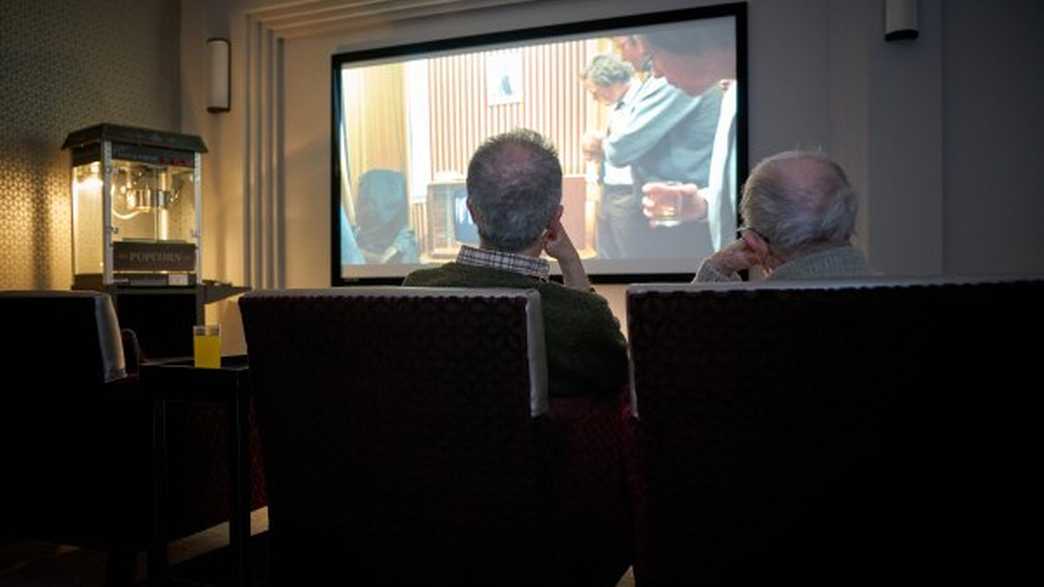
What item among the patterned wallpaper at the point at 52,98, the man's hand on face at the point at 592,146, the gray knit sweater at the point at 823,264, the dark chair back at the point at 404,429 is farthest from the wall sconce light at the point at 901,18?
the patterned wallpaper at the point at 52,98

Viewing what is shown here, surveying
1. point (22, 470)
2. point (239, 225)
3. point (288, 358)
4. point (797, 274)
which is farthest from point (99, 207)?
point (797, 274)

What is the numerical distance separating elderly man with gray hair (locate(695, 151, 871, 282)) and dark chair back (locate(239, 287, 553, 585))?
55 cm

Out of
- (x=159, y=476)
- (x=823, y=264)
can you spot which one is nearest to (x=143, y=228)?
(x=159, y=476)

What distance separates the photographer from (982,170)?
128 inches

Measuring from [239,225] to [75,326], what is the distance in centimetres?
303

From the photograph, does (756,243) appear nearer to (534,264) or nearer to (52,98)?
(534,264)

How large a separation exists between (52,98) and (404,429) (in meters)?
3.78

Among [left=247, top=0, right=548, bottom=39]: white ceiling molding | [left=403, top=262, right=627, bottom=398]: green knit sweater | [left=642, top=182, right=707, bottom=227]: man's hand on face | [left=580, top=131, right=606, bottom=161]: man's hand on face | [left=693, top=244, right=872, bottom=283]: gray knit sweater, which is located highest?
[left=247, top=0, right=548, bottom=39]: white ceiling molding

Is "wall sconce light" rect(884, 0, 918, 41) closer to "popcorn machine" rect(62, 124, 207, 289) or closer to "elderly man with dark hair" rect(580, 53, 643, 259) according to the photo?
"elderly man with dark hair" rect(580, 53, 643, 259)

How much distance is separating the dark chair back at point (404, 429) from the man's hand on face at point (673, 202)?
9.22 feet

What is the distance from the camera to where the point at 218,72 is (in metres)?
4.48

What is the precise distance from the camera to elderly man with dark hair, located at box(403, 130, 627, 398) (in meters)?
1.35


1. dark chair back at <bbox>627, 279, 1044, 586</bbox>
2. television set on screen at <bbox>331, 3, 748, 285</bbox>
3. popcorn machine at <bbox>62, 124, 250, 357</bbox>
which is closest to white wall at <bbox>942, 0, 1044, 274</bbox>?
television set on screen at <bbox>331, 3, 748, 285</bbox>

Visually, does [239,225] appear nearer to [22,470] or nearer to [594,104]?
[594,104]
